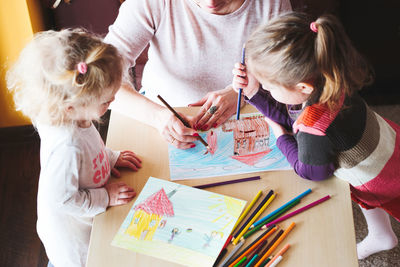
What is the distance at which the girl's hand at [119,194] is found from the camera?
3.16ft

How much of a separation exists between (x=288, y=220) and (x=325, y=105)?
0.96 ft

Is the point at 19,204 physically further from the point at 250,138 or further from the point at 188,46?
the point at 250,138

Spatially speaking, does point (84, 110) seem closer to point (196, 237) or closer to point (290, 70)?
point (196, 237)

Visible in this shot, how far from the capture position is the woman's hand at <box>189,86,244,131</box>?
120 cm

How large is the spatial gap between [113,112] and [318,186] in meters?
0.64

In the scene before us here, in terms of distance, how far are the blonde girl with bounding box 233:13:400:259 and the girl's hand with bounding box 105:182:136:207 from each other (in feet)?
1.36

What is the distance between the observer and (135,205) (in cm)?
96

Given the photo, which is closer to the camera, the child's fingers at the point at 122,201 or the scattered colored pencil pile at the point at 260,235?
the scattered colored pencil pile at the point at 260,235

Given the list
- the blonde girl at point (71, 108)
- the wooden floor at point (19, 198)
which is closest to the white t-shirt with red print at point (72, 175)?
the blonde girl at point (71, 108)

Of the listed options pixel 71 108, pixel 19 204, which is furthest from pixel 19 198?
pixel 71 108

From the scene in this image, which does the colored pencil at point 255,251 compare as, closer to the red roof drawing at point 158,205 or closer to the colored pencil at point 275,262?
the colored pencil at point 275,262

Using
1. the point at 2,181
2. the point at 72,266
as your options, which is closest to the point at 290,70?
the point at 72,266

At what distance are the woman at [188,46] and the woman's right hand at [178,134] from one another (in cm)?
1

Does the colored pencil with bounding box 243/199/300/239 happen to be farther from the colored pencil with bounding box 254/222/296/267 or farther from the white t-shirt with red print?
the white t-shirt with red print
